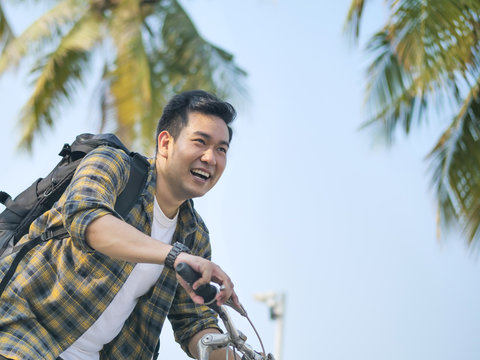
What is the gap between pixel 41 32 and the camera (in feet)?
48.5

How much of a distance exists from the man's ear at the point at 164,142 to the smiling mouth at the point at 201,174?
193mm

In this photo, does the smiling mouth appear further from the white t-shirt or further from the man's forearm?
the man's forearm

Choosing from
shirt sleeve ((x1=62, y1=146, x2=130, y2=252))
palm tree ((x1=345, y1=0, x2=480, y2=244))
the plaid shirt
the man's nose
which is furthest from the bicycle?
palm tree ((x1=345, y1=0, x2=480, y2=244))

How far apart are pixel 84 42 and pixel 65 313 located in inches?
464

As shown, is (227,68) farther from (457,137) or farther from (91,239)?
(91,239)

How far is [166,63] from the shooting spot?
46.6 feet

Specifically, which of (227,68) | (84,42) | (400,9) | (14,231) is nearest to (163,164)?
(14,231)

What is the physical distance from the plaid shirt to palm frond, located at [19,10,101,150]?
11.3 metres

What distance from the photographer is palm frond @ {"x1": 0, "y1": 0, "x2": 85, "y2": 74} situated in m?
14.6

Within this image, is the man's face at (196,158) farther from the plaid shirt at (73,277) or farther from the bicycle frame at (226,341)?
the bicycle frame at (226,341)

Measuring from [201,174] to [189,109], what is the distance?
14.3 inches

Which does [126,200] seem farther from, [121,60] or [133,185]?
[121,60]

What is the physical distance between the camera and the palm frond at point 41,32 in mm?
14562

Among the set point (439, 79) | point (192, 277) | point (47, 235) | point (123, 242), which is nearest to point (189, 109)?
point (47, 235)
